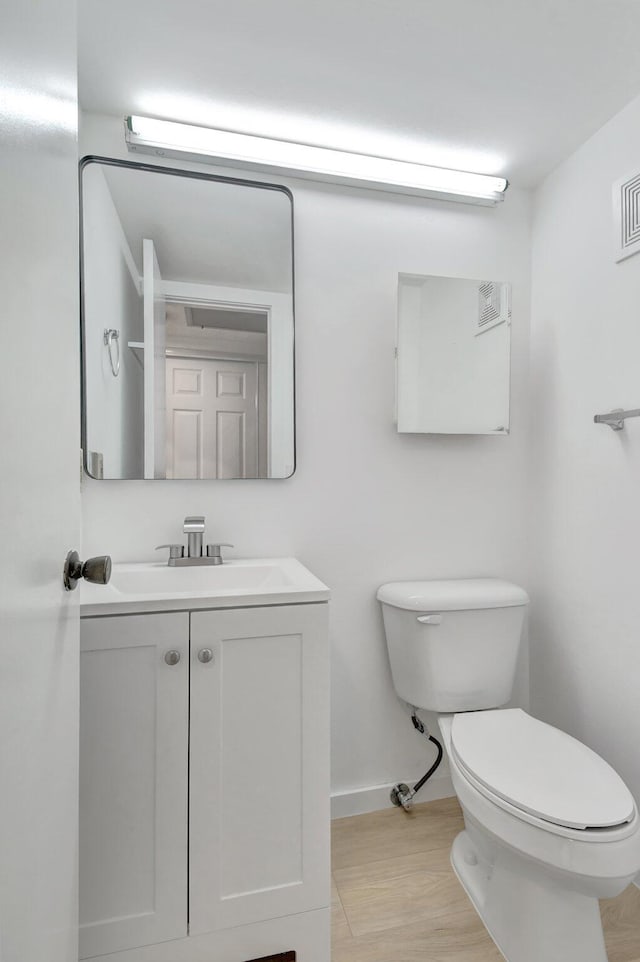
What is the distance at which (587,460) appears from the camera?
5.20 ft

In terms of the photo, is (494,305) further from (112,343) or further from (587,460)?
(112,343)

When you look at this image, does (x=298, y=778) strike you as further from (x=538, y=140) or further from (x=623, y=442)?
(x=538, y=140)

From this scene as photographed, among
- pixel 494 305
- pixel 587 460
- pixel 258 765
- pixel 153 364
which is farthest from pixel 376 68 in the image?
pixel 258 765

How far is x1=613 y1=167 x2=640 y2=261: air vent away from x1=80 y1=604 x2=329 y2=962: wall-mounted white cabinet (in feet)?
4.27

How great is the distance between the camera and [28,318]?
1.96 ft

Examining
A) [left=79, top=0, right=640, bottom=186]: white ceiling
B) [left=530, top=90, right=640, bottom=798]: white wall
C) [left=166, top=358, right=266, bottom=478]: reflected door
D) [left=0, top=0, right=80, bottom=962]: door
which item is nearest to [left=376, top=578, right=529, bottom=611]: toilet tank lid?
[left=530, top=90, right=640, bottom=798]: white wall

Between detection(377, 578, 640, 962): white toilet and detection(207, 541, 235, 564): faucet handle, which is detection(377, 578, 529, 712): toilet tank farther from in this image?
detection(207, 541, 235, 564): faucet handle

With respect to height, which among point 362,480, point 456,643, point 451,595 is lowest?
point 456,643

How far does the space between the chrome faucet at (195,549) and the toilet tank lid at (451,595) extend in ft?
1.80

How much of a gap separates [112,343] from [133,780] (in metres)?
1.13

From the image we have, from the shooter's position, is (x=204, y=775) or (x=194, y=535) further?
(x=194, y=535)

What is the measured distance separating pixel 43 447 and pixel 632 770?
1.65 metres

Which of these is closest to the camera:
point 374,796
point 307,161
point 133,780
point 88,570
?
point 88,570

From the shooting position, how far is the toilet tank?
1508 mm
